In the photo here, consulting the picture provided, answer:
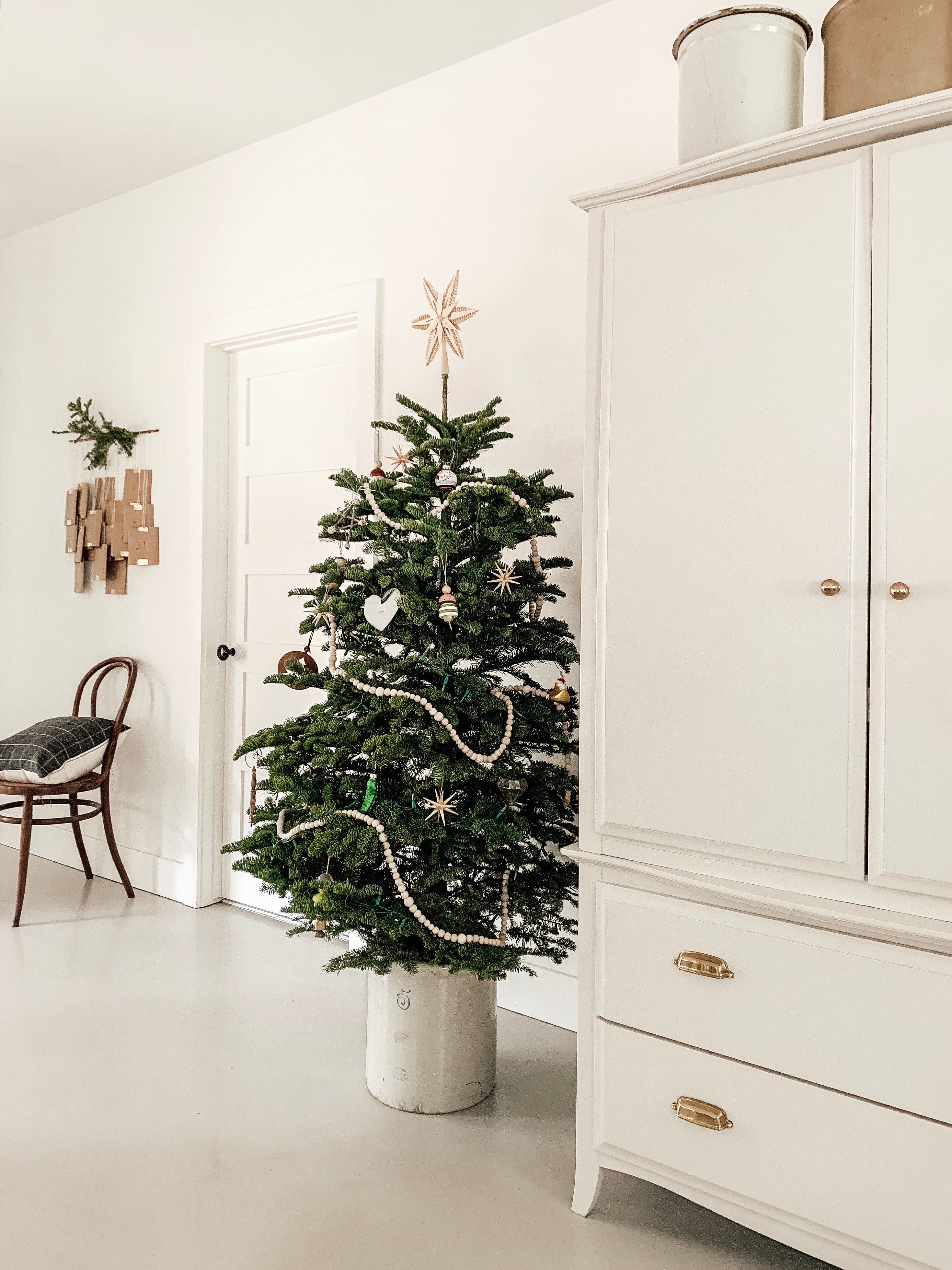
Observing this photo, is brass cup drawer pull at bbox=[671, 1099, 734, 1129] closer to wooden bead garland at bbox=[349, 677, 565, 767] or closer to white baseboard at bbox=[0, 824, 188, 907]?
wooden bead garland at bbox=[349, 677, 565, 767]

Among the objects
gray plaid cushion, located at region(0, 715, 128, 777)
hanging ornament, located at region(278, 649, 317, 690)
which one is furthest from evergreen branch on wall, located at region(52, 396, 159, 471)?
hanging ornament, located at region(278, 649, 317, 690)

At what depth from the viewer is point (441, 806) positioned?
1883mm

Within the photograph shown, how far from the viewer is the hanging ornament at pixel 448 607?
188 cm

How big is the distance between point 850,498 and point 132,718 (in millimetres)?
3029

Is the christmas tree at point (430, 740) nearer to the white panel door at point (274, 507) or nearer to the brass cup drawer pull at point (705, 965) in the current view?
the brass cup drawer pull at point (705, 965)

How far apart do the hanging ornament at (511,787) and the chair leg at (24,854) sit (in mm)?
2003

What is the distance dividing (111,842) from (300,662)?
5.80 feet

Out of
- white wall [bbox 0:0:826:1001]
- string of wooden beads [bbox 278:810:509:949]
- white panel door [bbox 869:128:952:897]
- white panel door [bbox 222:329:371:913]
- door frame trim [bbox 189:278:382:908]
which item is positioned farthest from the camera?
door frame trim [bbox 189:278:382:908]

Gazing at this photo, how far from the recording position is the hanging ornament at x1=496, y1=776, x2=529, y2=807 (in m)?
1.93

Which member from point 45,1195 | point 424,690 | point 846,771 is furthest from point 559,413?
point 45,1195

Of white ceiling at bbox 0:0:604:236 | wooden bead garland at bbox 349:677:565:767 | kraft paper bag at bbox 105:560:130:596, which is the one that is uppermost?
white ceiling at bbox 0:0:604:236

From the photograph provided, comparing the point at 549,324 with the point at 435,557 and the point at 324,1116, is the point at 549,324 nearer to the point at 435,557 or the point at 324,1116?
the point at 435,557

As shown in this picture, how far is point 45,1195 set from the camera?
1.74m

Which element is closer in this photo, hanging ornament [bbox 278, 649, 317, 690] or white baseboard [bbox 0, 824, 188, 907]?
hanging ornament [bbox 278, 649, 317, 690]
